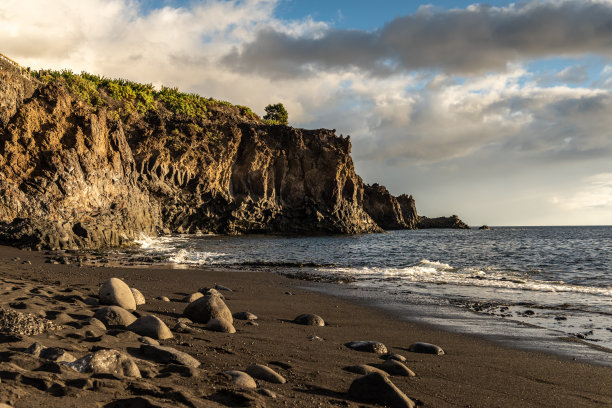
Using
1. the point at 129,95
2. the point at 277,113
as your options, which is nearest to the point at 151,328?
the point at 129,95

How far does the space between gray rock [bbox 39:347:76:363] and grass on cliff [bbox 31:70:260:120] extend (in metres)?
38.3

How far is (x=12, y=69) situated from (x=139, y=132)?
17.0 metres

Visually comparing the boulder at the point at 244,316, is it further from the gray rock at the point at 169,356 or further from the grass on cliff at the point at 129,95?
the grass on cliff at the point at 129,95

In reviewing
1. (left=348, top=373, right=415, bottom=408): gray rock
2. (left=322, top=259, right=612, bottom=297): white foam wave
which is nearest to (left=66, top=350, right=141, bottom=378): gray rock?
(left=348, top=373, right=415, bottom=408): gray rock

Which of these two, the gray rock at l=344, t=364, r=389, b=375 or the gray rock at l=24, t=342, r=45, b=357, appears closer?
the gray rock at l=24, t=342, r=45, b=357

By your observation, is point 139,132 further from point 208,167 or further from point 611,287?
point 611,287

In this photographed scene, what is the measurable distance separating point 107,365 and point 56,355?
0.52 meters

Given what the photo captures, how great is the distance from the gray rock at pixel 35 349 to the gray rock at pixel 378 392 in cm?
276

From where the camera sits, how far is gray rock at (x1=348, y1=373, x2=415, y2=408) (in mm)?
3551

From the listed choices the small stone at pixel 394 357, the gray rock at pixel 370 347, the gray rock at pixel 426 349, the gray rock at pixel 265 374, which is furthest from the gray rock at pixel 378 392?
the gray rock at pixel 426 349

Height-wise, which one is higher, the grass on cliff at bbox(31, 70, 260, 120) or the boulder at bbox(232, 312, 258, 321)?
the grass on cliff at bbox(31, 70, 260, 120)

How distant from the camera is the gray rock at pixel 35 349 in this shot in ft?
11.6

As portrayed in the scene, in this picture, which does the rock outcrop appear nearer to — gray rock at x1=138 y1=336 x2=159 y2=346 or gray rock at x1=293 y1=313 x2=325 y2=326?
gray rock at x1=293 y1=313 x2=325 y2=326

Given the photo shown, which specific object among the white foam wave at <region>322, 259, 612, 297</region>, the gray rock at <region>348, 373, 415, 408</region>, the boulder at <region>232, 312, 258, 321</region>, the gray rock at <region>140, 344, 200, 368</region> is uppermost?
the gray rock at <region>140, 344, 200, 368</region>
